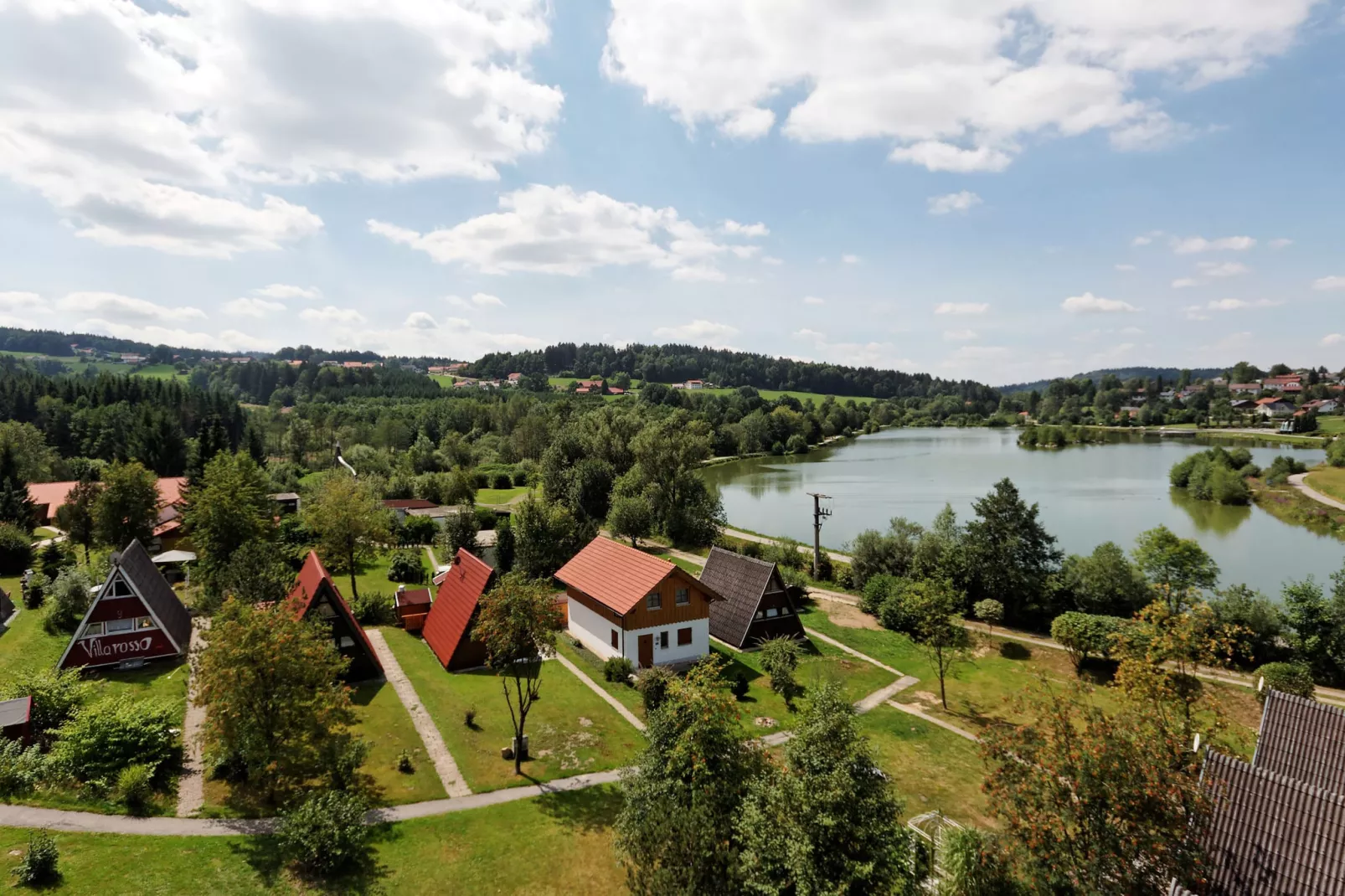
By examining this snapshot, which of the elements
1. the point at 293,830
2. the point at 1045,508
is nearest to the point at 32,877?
the point at 293,830

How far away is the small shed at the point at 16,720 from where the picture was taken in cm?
1802

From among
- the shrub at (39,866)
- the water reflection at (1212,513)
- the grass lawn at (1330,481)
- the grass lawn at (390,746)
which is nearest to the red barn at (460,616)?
the grass lawn at (390,746)

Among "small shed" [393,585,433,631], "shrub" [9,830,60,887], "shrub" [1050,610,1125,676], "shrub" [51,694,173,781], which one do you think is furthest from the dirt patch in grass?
"shrub" [9,830,60,887]

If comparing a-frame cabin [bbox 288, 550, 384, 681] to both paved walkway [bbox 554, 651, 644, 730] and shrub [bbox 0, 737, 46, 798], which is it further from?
shrub [bbox 0, 737, 46, 798]

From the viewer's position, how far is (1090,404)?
176 meters

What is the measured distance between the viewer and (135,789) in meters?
16.1

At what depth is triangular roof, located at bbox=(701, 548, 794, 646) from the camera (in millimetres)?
30869

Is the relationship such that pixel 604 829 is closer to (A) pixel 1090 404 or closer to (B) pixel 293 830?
(B) pixel 293 830

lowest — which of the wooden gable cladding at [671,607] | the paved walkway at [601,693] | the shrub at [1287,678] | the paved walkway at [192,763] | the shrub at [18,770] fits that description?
the paved walkway at [601,693]

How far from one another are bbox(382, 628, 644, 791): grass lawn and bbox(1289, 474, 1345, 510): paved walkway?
74267 mm

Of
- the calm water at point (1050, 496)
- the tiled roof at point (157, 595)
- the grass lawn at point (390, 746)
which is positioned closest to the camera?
the grass lawn at point (390, 746)

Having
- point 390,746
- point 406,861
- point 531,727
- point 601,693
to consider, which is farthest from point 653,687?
point 406,861

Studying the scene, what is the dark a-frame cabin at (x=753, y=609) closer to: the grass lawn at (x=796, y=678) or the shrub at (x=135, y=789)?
the grass lawn at (x=796, y=678)

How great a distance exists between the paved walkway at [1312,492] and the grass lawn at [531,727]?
244 feet
